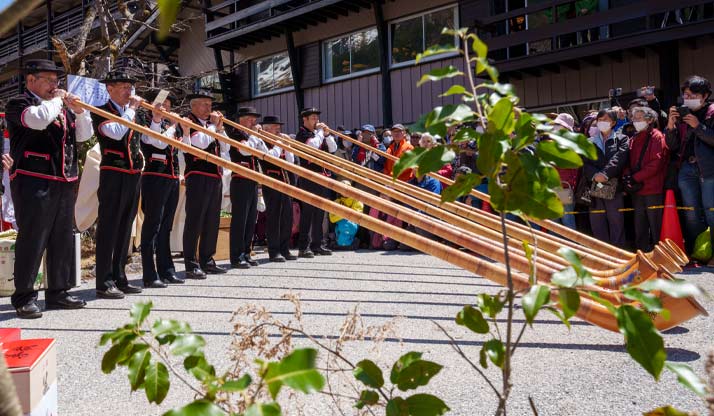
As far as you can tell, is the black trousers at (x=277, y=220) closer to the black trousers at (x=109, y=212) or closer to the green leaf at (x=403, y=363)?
the black trousers at (x=109, y=212)

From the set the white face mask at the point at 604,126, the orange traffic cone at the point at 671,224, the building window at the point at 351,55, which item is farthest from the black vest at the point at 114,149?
the building window at the point at 351,55

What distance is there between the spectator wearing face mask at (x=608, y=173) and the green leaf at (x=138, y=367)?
6.15m

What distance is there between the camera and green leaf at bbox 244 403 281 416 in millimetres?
651

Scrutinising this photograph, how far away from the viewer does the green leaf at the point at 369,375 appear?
103 cm

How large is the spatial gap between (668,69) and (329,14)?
23.6 ft

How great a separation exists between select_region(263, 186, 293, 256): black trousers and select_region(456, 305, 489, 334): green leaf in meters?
6.38

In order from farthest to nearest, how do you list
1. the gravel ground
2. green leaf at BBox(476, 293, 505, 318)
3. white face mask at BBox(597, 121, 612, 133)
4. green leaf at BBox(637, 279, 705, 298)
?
white face mask at BBox(597, 121, 612, 133) → the gravel ground → green leaf at BBox(476, 293, 505, 318) → green leaf at BBox(637, 279, 705, 298)

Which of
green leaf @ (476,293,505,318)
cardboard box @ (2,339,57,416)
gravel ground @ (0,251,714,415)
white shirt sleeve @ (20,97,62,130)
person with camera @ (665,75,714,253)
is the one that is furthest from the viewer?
person with camera @ (665,75,714,253)

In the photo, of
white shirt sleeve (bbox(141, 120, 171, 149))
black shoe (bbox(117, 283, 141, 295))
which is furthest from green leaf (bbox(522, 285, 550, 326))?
white shirt sleeve (bbox(141, 120, 171, 149))

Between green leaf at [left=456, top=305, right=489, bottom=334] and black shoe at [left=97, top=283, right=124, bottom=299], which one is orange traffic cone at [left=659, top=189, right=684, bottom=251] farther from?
green leaf at [left=456, top=305, right=489, bottom=334]

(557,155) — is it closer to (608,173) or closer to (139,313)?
(139,313)

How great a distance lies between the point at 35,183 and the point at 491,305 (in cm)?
399

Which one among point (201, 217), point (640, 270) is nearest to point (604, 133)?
point (640, 270)

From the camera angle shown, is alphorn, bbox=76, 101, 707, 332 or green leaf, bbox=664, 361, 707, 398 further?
alphorn, bbox=76, 101, 707, 332
